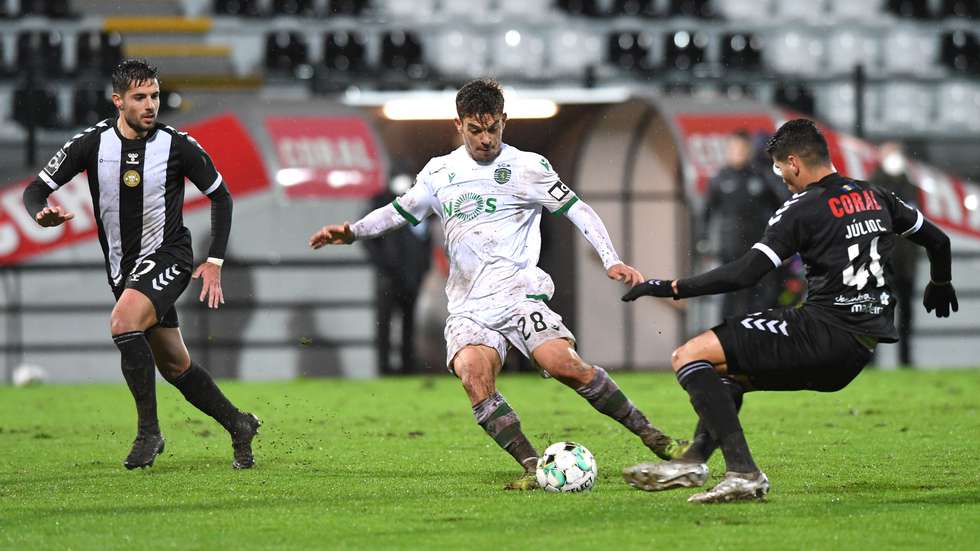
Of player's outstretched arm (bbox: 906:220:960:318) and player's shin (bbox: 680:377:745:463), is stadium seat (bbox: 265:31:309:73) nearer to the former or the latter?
player's outstretched arm (bbox: 906:220:960:318)

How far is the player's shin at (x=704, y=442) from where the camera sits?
683cm

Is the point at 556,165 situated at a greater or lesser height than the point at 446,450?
greater

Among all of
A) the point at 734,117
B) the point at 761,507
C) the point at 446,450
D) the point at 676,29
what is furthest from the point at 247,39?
the point at 761,507

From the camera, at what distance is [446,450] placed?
30.0 feet

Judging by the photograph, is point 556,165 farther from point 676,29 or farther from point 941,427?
point 941,427

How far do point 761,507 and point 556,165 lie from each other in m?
11.2

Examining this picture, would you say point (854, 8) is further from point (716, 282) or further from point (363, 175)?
point (716, 282)

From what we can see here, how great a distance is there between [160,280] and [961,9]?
1861 cm

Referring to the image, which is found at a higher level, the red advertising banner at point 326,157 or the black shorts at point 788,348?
the red advertising banner at point 326,157

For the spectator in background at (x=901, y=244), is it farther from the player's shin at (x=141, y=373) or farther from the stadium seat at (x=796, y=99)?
the player's shin at (x=141, y=373)

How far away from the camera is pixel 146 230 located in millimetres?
8148

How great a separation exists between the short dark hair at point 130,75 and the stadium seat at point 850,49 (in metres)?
16.9

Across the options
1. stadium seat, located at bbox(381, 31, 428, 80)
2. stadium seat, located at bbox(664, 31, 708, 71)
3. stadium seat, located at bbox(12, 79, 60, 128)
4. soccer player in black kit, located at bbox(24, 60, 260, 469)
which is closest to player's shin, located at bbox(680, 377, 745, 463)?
soccer player in black kit, located at bbox(24, 60, 260, 469)

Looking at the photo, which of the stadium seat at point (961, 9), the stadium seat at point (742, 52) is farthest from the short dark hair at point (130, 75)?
the stadium seat at point (961, 9)
